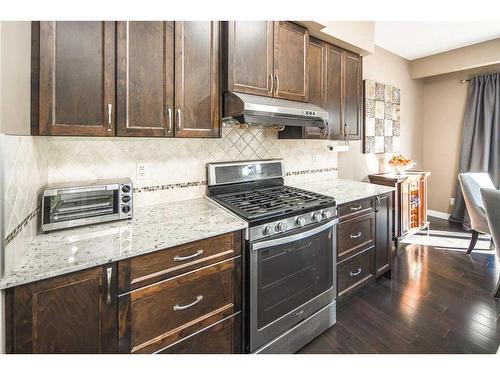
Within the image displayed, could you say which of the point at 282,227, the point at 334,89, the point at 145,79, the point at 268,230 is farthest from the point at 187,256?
the point at 334,89

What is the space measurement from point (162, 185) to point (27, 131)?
0.81 meters

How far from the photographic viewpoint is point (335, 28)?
220 centimetres

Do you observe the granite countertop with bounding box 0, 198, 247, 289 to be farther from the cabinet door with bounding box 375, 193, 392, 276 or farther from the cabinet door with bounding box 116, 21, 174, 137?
the cabinet door with bounding box 375, 193, 392, 276

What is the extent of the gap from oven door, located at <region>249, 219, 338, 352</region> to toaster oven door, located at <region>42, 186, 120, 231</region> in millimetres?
823

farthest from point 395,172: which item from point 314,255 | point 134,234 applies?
point 134,234

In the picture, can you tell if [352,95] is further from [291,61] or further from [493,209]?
[493,209]

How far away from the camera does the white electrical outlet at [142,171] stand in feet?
5.60

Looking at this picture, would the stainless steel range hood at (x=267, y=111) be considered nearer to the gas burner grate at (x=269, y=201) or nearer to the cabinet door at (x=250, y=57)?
the cabinet door at (x=250, y=57)

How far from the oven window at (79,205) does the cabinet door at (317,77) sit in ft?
5.18

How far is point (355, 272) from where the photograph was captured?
83.4 inches

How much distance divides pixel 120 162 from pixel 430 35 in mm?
3974

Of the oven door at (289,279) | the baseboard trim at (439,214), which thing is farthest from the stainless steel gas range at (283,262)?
the baseboard trim at (439,214)

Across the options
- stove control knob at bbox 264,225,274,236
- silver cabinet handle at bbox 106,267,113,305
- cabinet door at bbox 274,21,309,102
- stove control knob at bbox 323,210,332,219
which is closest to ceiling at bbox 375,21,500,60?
cabinet door at bbox 274,21,309,102

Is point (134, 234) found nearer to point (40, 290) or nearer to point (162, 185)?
point (40, 290)
